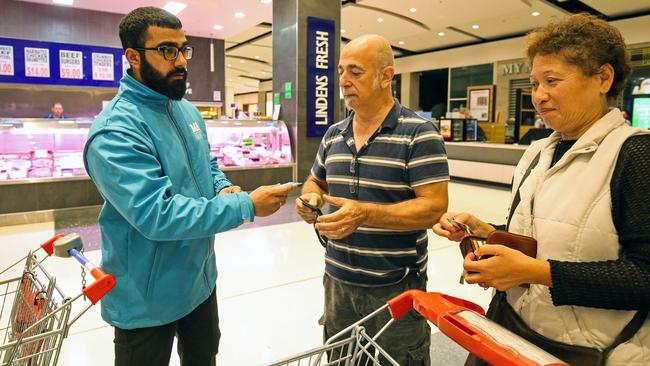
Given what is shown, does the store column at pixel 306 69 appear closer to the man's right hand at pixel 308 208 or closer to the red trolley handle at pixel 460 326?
the man's right hand at pixel 308 208

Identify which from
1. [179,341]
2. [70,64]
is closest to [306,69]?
[70,64]

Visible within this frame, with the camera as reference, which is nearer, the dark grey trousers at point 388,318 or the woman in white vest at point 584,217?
the woman in white vest at point 584,217

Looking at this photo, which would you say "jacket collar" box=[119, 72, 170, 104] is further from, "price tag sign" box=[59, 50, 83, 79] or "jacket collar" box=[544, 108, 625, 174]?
"price tag sign" box=[59, 50, 83, 79]

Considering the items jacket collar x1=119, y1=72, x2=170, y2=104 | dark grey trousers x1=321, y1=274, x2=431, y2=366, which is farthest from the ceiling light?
dark grey trousers x1=321, y1=274, x2=431, y2=366

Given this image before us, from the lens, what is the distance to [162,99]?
61.1 inches

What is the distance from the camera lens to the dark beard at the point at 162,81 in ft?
5.02

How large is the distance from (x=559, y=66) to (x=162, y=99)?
127 cm

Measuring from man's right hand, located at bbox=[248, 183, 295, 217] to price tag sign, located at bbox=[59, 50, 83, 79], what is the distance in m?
8.13

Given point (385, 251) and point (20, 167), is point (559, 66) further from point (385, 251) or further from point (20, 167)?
point (20, 167)

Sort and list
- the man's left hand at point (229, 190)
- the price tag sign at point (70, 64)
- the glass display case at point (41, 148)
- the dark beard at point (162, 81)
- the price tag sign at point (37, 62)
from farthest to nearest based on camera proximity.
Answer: the price tag sign at point (70, 64) → the price tag sign at point (37, 62) → the glass display case at point (41, 148) → the man's left hand at point (229, 190) → the dark beard at point (162, 81)

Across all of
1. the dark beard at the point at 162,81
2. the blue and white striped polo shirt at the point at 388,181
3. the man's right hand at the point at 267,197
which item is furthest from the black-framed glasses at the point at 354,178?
the dark beard at the point at 162,81

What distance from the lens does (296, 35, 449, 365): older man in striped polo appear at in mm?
1585

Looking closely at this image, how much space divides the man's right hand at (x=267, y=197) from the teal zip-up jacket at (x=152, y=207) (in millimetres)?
37

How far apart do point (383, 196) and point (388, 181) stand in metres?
0.06
